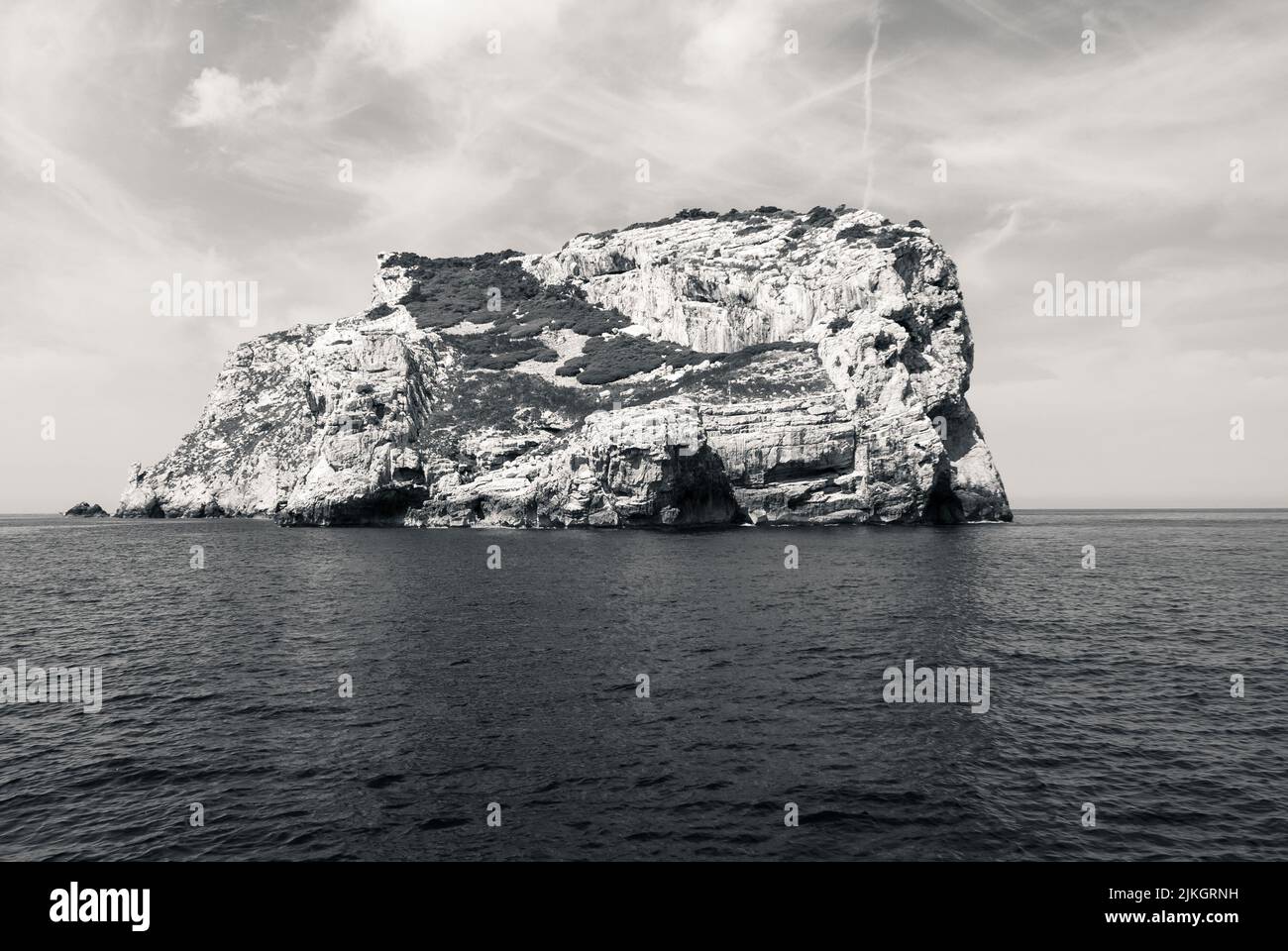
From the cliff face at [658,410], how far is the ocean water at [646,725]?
50028 millimetres

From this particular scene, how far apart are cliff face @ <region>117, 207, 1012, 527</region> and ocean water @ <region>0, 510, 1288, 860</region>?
1970 inches

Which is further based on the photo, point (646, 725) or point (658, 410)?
point (658, 410)

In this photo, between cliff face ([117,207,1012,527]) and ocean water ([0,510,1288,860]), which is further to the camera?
cliff face ([117,207,1012,527])

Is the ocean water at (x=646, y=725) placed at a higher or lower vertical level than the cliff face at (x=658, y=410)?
lower

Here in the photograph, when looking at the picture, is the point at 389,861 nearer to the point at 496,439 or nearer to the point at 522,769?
the point at 522,769

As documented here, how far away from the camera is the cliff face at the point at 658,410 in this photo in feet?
318

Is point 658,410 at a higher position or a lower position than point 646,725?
higher

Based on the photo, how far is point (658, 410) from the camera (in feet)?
313

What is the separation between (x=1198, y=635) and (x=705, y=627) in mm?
26060

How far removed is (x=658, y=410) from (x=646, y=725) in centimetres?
7621

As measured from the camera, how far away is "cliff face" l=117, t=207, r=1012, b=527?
96.9 m

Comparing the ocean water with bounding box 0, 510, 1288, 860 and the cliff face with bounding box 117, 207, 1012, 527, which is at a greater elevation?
the cliff face with bounding box 117, 207, 1012, 527

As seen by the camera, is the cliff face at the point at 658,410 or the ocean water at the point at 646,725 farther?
the cliff face at the point at 658,410

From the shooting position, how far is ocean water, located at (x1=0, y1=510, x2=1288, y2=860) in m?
14.8
